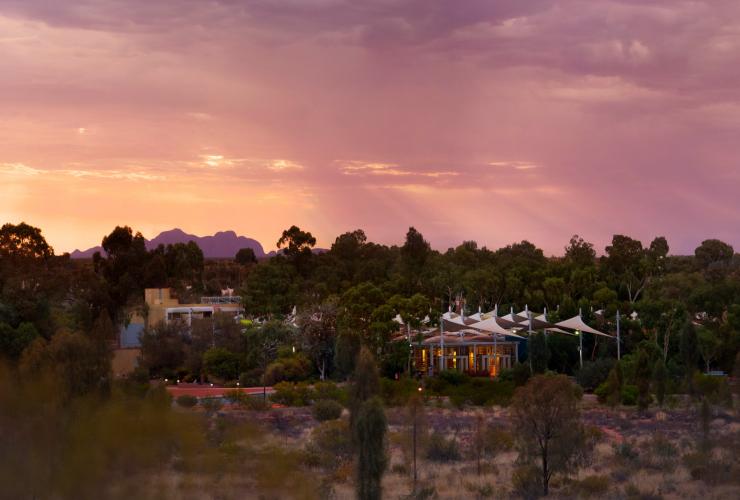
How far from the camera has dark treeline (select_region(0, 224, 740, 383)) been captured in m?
45.8

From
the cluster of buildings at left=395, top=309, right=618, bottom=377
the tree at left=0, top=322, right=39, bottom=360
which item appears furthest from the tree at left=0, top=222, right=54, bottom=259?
the cluster of buildings at left=395, top=309, right=618, bottom=377

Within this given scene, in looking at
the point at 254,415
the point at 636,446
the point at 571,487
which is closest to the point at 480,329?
the point at 254,415

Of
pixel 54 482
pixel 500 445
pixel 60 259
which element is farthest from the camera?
pixel 60 259

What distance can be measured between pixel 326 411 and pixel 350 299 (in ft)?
45.9

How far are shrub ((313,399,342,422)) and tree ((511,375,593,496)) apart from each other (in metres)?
11.7

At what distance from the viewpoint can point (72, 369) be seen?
2433cm

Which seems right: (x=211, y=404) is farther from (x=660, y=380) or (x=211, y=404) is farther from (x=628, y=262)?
(x=628, y=262)

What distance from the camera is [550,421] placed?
76.6 feet

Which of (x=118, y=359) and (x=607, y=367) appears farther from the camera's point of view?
(x=118, y=359)

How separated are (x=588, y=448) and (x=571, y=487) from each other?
3879 mm

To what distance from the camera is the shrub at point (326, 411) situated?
112 feet

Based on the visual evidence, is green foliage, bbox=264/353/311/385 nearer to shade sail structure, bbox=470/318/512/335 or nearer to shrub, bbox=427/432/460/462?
shade sail structure, bbox=470/318/512/335

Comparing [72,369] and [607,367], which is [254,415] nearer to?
[72,369]

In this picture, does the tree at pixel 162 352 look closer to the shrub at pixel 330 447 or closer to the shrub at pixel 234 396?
the shrub at pixel 234 396
